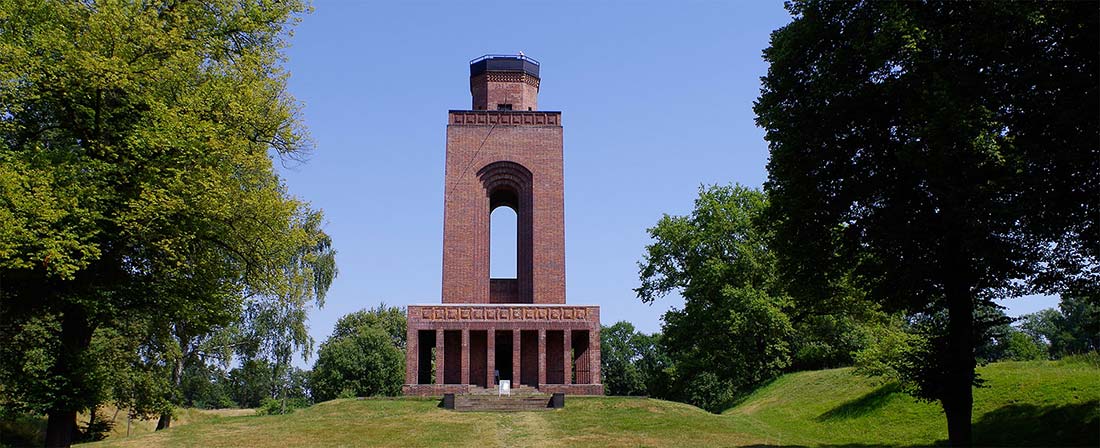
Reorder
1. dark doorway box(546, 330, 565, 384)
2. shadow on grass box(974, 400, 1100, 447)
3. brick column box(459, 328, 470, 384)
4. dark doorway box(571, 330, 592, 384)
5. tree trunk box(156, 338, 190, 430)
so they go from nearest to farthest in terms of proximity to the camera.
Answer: shadow on grass box(974, 400, 1100, 447)
tree trunk box(156, 338, 190, 430)
brick column box(459, 328, 470, 384)
dark doorway box(546, 330, 565, 384)
dark doorway box(571, 330, 592, 384)

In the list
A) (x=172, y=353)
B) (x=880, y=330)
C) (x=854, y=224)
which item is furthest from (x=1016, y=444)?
(x=172, y=353)

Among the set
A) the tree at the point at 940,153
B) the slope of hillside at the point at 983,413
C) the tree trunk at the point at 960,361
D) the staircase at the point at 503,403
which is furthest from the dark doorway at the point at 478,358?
the tree trunk at the point at 960,361

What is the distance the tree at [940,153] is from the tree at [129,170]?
1211 centimetres

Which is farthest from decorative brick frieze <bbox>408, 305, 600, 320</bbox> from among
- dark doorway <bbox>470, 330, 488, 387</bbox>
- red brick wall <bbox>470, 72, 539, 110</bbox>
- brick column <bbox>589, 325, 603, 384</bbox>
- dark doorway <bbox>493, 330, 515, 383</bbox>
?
red brick wall <bbox>470, 72, 539, 110</bbox>

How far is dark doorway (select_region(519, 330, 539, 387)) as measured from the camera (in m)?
35.8

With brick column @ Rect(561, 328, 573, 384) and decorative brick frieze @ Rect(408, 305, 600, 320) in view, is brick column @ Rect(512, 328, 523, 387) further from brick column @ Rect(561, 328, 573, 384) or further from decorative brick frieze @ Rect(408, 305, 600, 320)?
brick column @ Rect(561, 328, 573, 384)

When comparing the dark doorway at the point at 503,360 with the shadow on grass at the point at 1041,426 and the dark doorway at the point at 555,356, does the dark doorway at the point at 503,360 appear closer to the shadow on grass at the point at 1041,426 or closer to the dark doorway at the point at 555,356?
the dark doorway at the point at 555,356

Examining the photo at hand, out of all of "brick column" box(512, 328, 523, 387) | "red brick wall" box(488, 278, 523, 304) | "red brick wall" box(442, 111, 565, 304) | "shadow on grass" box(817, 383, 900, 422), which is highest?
"red brick wall" box(442, 111, 565, 304)

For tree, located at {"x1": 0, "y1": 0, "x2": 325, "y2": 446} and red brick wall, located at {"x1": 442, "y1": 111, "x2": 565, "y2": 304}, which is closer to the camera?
tree, located at {"x1": 0, "y1": 0, "x2": 325, "y2": 446}

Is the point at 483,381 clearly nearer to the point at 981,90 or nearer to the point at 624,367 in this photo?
the point at 981,90

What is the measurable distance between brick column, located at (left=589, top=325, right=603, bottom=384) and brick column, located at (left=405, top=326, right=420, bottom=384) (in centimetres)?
728

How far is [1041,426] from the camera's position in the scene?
63.5 ft

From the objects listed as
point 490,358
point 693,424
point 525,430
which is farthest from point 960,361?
point 490,358

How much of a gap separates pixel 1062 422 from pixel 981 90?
29.4ft
